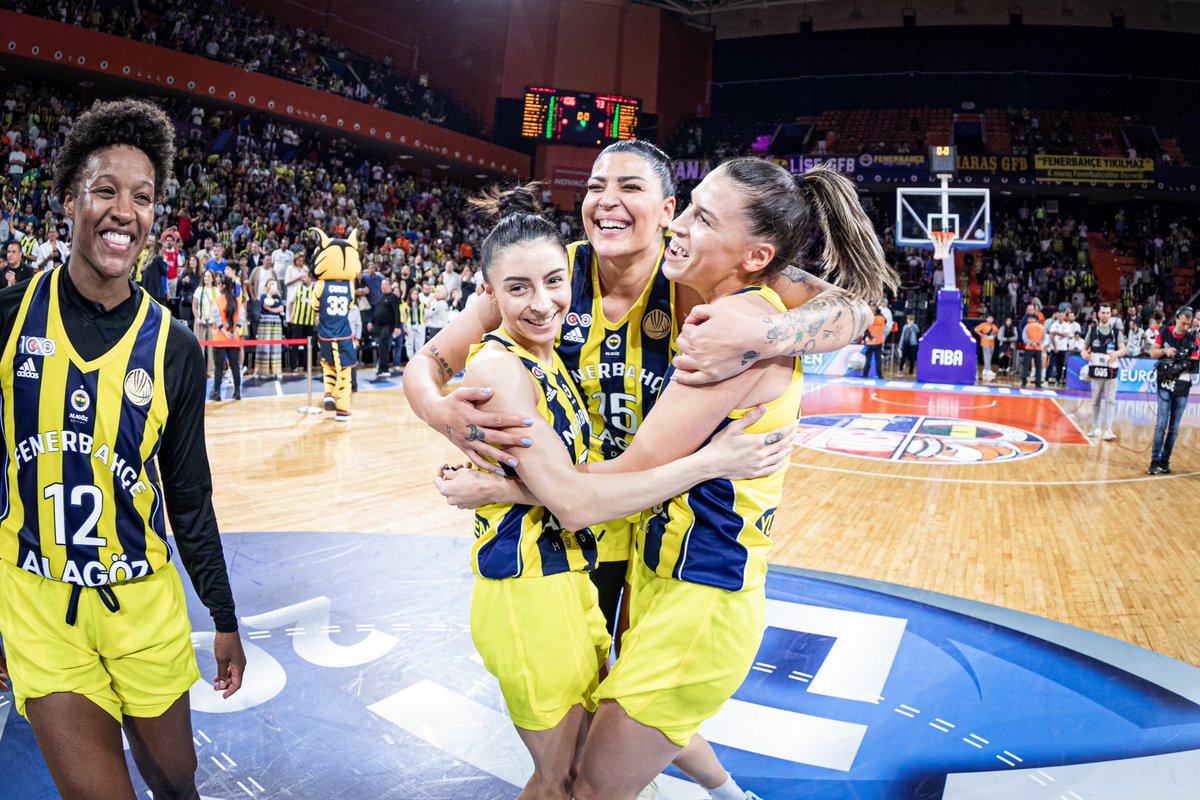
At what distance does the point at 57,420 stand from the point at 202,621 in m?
2.34

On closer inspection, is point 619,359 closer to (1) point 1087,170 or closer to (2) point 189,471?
(2) point 189,471

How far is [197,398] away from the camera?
198cm

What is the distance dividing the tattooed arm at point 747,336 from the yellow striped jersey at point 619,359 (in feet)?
1.56

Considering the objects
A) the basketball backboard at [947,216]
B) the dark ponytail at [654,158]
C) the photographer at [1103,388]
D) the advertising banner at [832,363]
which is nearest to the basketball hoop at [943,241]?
the basketball backboard at [947,216]

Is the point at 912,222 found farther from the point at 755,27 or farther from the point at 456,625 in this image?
the point at 456,625

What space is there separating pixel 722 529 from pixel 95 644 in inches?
54.8

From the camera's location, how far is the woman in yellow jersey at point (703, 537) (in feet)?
5.82

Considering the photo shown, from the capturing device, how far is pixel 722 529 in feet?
6.00

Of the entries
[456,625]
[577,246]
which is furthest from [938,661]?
[577,246]

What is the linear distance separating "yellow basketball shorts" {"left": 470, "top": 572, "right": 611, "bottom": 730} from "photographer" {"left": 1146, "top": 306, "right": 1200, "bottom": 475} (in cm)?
809

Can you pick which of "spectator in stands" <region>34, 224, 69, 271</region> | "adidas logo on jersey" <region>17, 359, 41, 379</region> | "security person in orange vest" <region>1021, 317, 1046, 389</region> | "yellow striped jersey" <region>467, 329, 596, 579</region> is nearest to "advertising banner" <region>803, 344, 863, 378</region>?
"security person in orange vest" <region>1021, 317, 1046, 389</region>

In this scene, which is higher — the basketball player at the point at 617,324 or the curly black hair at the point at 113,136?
the curly black hair at the point at 113,136

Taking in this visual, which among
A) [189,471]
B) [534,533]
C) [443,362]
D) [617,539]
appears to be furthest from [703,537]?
[189,471]

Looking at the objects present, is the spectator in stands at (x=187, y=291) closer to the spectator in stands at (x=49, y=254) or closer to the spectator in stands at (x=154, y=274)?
the spectator in stands at (x=49, y=254)
